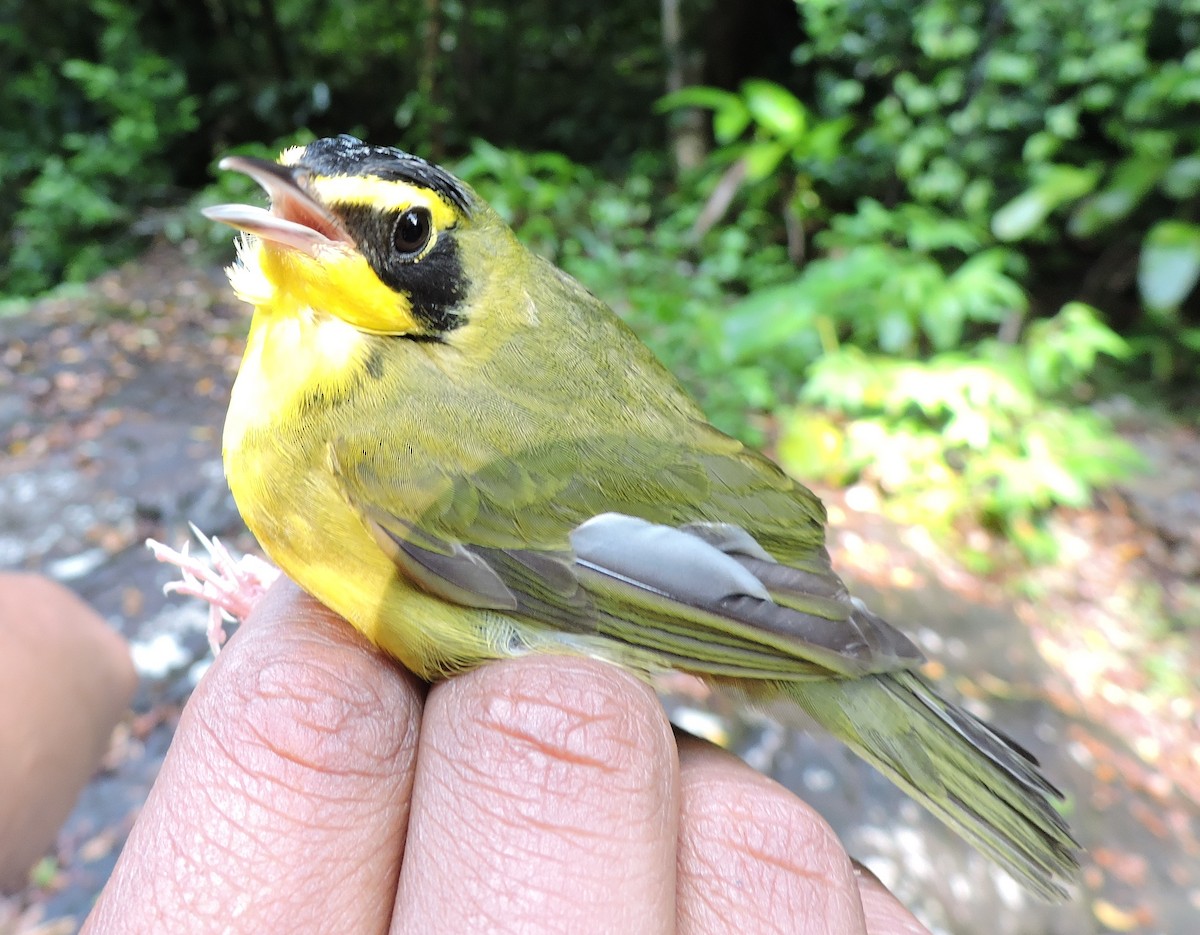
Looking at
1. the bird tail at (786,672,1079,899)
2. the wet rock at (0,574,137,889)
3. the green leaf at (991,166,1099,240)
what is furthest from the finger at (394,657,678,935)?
the green leaf at (991,166,1099,240)

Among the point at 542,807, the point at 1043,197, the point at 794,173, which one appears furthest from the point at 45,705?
the point at 794,173

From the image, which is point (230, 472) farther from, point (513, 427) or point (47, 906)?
point (47, 906)

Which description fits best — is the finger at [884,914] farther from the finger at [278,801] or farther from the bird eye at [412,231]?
the bird eye at [412,231]

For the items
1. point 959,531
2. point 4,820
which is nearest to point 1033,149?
point 959,531

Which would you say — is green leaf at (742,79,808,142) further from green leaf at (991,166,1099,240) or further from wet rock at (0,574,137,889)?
wet rock at (0,574,137,889)

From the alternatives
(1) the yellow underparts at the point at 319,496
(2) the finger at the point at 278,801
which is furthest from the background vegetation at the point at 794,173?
(2) the finger at the point at 278,801

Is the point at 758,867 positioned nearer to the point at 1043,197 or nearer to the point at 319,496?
the point at 319,496
